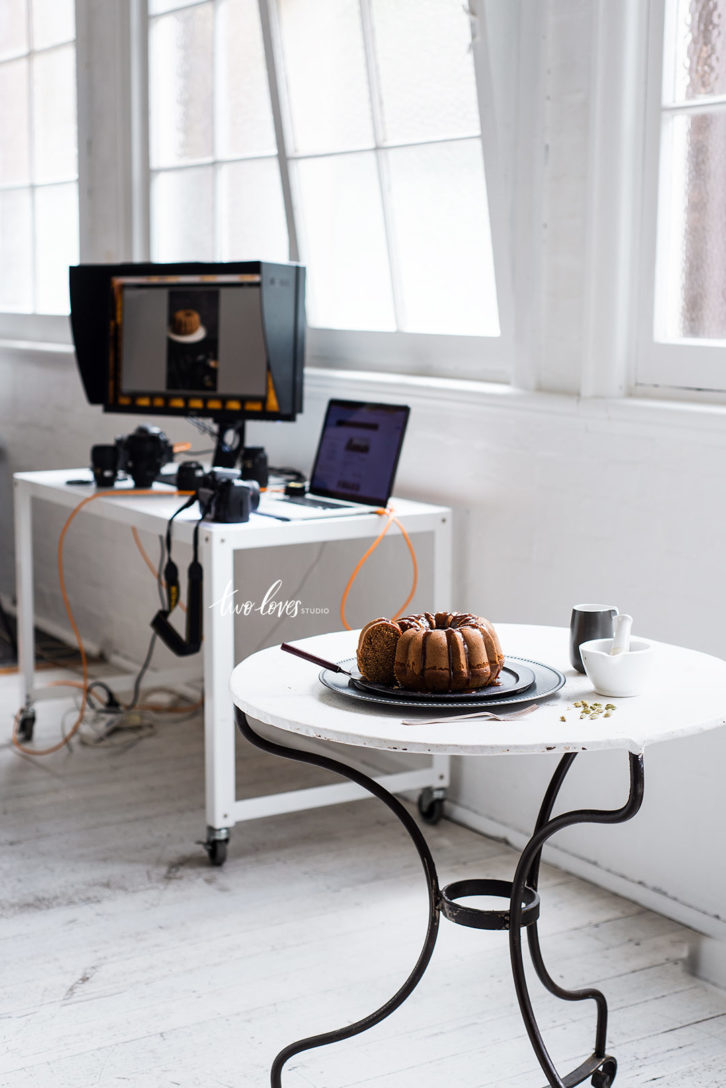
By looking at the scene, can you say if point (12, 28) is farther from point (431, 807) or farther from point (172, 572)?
point (431, 807)

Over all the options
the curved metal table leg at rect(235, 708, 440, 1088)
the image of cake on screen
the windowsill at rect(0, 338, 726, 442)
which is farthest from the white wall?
the curved metal table leg at rect(235, 708, 440, 1088)

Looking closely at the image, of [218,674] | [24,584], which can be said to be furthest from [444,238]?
[24,584]

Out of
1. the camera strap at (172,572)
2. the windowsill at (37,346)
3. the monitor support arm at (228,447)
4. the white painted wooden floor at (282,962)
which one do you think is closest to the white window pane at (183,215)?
the windowsill at (37,346)

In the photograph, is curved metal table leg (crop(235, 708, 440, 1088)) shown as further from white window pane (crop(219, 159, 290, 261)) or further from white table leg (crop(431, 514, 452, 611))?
white window pane (crop(219, 159, 290, 261))

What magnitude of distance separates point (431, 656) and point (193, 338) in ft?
6.07

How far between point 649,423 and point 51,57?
123 inches

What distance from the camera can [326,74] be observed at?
337 cm

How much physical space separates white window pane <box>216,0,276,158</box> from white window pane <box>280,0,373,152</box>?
16 centimetres

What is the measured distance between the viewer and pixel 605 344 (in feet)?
8.52

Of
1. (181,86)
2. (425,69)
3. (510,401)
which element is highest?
(181,86)

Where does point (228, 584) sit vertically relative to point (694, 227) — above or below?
below

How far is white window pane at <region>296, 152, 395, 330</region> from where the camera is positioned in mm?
3326

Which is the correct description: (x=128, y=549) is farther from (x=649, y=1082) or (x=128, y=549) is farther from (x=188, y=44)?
(x=649, y=1082)

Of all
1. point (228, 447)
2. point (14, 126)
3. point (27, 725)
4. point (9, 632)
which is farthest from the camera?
point (14, 126)
